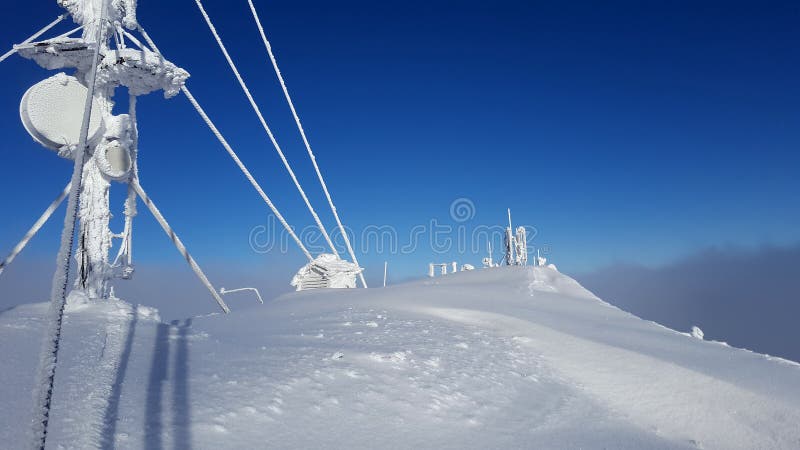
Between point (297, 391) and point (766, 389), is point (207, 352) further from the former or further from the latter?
point (766, 389)

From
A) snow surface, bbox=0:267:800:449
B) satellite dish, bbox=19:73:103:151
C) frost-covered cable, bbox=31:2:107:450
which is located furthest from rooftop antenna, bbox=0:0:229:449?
frost-covered cable, bbox=31:2:107:450

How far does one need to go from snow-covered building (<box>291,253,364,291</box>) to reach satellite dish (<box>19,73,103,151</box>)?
15.3 meters

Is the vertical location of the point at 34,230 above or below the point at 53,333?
above

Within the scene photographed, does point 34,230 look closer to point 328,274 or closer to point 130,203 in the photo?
point 130,203

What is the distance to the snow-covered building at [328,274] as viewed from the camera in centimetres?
2397

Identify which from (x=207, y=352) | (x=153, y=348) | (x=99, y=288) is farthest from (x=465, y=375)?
(x=99, y=288)

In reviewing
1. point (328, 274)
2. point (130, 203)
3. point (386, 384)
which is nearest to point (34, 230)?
point (130, 203)

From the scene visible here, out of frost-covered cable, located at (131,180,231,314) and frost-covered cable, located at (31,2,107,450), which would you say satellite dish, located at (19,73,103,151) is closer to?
frost-covered cable, located at (131,180,231,314)

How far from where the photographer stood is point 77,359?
507cm

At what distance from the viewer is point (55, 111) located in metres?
8.89

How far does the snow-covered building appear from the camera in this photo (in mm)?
23969

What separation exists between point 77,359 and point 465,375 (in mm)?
4628

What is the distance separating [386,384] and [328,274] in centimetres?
1895

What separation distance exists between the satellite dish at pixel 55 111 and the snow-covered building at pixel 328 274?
1532 cm
